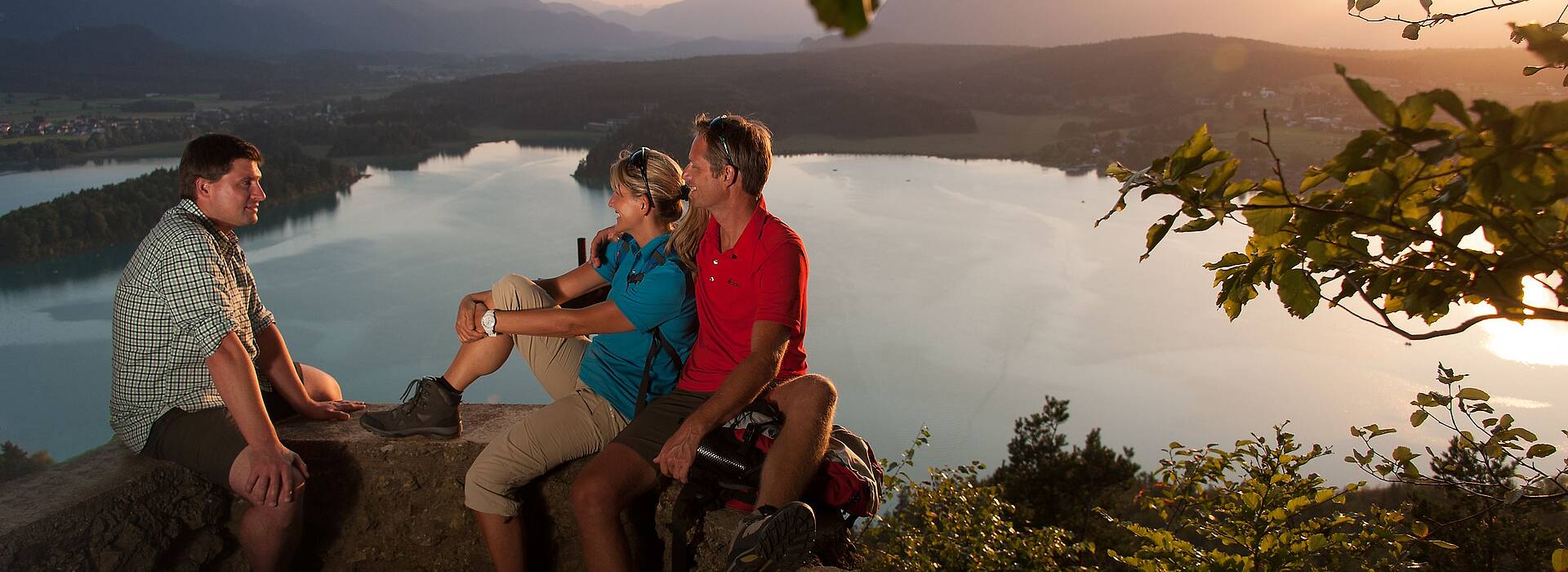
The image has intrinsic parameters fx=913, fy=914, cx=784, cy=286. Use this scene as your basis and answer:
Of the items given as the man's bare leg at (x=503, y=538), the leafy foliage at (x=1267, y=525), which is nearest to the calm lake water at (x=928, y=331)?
the leafy foliage at (x=1267, y=525)

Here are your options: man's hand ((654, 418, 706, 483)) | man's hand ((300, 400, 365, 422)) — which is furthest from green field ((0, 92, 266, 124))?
man's hand ((654, 418, 706, 483))

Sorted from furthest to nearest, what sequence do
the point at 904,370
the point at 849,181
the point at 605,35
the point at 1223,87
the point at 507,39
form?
the point at 605,35, the point at 507,39, the point at 1223,87, the point at 849,181, the point at 904,370

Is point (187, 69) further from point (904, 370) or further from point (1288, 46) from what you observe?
point (1288, 46)

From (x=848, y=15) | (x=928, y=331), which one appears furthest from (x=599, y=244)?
(x=928, y=331)

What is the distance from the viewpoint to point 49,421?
2578 centimetres

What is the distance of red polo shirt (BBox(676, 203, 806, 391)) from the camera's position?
2.06 metres

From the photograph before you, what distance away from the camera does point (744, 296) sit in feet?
7.00

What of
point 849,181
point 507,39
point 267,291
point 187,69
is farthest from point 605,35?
point 267,291

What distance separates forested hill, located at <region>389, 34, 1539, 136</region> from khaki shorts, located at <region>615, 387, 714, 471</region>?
→ 5359 cm

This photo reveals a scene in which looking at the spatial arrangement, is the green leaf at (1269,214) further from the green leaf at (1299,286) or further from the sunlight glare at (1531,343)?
the sunlight glare at (1531,343)

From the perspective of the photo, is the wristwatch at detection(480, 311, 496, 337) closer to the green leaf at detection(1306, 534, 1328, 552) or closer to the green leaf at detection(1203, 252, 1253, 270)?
the green leaf at detection(1203, 252, 1253, 270)

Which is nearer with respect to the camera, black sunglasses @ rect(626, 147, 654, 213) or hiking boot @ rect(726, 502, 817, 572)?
hiking boot @ rect(726, 502, 817, 572)

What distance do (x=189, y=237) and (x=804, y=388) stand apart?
1459 mm

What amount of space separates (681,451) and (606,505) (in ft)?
0.70
